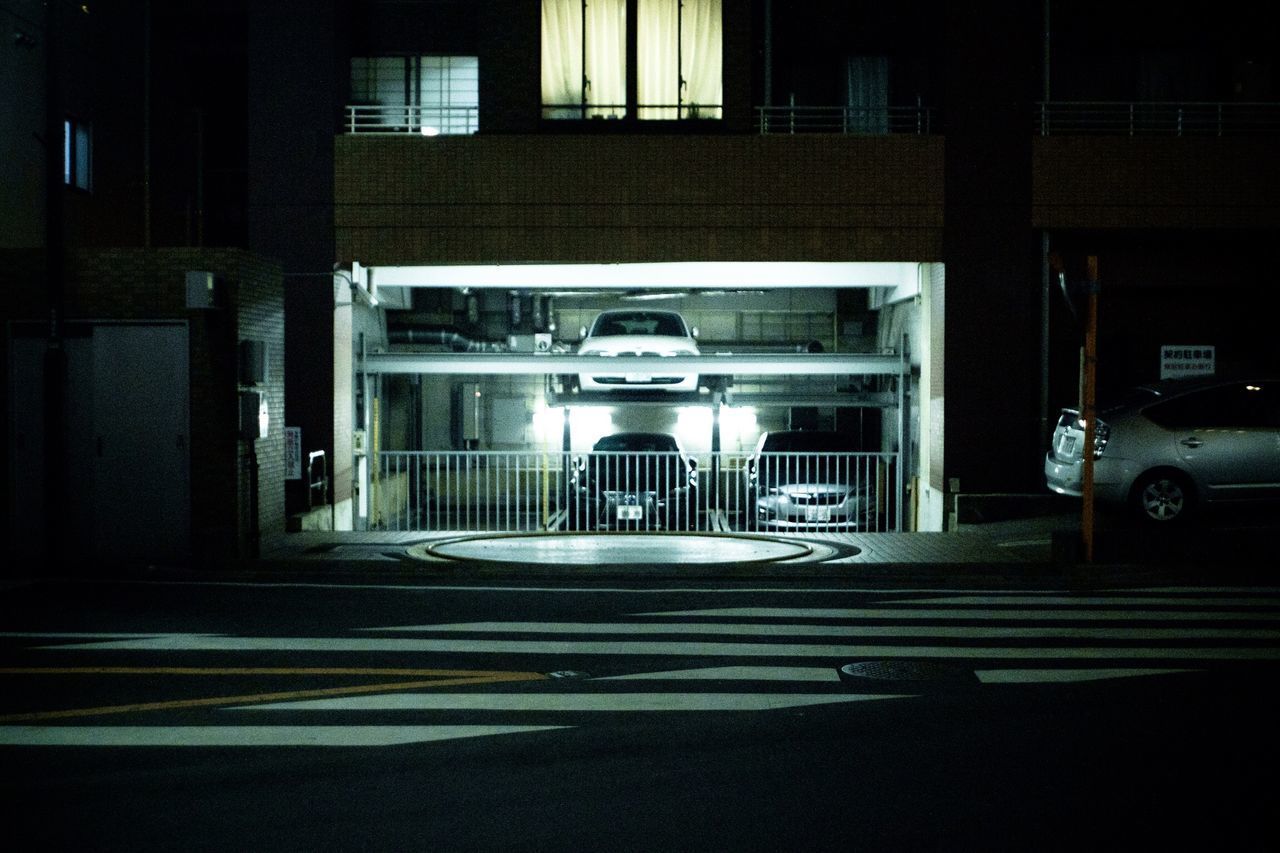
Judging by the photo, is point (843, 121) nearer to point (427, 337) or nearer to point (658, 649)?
point (427, 337)

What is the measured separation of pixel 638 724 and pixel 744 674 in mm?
1460

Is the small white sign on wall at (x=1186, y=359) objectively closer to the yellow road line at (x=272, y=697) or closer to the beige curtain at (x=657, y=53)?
the beige curtain at (x=657, y=53)

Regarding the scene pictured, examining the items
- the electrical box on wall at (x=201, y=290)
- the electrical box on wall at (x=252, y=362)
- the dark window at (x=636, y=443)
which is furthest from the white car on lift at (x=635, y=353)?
the electrical box on wall at (x=201, y=290)

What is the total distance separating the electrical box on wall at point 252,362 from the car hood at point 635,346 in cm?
670

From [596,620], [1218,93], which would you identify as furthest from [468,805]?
[1218,93]

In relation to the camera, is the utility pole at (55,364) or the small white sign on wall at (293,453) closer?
the utility pole at (55,364)

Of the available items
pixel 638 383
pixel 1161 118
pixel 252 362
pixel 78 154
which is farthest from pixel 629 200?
pixel 78 154

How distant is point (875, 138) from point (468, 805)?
14.5m

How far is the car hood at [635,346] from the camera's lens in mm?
21002

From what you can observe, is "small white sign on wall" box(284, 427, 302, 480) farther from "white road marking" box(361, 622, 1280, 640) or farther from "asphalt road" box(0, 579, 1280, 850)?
"white road marking" box(361, 622, 1280, 640)

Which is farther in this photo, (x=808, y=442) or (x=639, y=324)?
(x=639, y=324)

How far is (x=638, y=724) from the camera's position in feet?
24.1

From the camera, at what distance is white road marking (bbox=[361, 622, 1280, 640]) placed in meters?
10.1

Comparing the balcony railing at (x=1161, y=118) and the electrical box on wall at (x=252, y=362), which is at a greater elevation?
the balcony railing at (x=1161, y=118)
